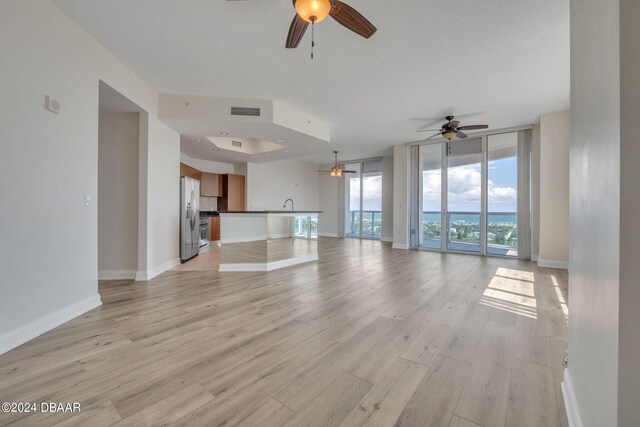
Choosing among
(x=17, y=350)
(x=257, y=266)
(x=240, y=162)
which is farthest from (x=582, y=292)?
(x=240, y=162)

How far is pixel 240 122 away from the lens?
440cm

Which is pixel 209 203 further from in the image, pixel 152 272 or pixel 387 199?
pixel 387 199

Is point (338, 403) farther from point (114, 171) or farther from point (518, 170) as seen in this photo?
point (518, 170)

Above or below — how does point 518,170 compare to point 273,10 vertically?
below

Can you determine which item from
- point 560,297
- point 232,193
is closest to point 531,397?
point 560,297

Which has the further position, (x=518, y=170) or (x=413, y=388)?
(x=518, y=170)

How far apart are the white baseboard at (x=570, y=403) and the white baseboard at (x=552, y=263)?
4604mm

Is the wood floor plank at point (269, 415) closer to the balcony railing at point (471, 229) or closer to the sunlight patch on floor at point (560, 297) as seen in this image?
the sunlight patch on floor at point (560, 297)

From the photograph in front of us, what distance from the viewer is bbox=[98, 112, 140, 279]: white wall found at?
3.89m

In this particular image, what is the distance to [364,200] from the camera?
393 inches

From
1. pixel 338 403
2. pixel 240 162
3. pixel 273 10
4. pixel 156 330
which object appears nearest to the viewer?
pixel 338 403

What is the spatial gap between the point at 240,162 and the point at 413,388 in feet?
27.1

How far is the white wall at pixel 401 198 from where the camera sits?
7.37 meters

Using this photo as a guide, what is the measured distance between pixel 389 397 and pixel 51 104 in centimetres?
366
